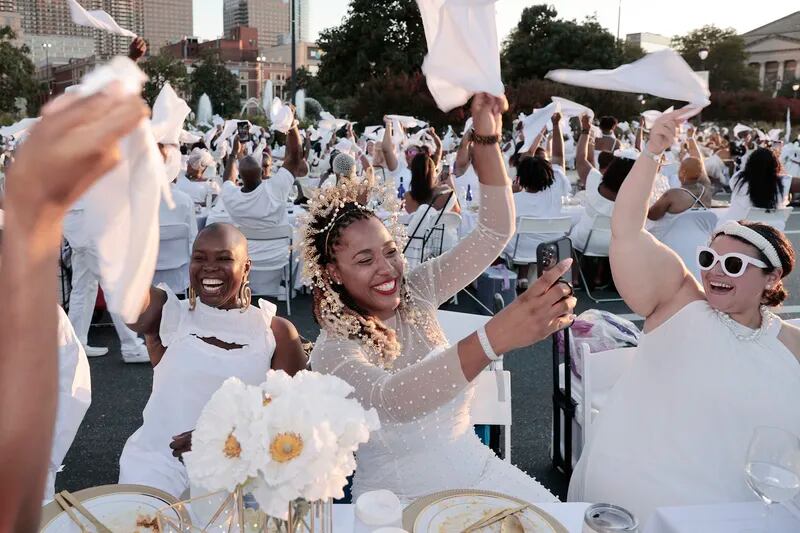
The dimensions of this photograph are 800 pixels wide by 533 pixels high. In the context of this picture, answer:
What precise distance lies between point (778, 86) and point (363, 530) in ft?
248

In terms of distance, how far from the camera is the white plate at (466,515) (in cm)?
171

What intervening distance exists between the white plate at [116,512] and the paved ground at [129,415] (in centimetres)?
222

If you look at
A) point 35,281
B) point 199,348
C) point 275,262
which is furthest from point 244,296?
point 275,262

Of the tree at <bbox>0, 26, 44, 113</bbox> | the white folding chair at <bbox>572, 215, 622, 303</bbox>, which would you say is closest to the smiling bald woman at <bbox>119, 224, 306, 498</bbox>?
the white folding chair at <bbox>572, 215, 622, 303</bbox>

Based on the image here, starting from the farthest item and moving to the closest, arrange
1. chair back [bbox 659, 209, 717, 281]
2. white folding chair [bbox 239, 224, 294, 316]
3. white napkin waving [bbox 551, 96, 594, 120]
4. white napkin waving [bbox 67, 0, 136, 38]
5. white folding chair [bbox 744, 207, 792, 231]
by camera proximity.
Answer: white napkin waving [bbox 551, 96, 594, 120]
white folding chair [bbox 239, 224, 294, 316]
white folding chair [bbox 744, 207, 792, 231]
chair back [bbox 659, 209, 717, 281]
white napkin waving [bbox 67, 0, 136, 38]

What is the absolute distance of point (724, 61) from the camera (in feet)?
202

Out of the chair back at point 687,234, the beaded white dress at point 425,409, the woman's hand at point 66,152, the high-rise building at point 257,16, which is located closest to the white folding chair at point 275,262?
the chair back at point 687,234

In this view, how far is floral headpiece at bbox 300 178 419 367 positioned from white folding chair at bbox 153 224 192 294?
4.34 m

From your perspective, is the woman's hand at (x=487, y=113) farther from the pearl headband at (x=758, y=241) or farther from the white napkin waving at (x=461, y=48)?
the pearl headband at (x=758, y=241)

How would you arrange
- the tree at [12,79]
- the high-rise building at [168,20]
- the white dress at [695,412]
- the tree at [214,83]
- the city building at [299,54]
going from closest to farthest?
the white dress at [695,412]
the tree at [12,79]
the tree at [214,83]
the high-rise building at [168,20]
the city building at [299,54]

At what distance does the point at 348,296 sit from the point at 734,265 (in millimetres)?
1406

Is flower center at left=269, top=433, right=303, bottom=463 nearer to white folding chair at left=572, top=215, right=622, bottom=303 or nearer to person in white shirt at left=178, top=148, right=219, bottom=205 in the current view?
white folding chair at left=572, top=215, right=622, bottom=303

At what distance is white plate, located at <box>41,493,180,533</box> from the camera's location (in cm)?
169

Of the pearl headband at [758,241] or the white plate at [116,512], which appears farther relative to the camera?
the pearl headband at [758,241]
